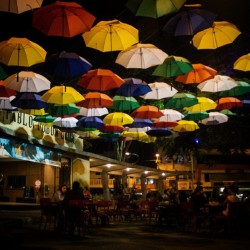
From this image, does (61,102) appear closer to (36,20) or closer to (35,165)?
(36,20)

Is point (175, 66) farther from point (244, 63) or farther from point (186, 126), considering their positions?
point (186, 126)

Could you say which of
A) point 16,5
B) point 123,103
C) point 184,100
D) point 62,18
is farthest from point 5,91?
point 184,100

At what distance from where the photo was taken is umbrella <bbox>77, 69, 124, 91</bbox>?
11.3 m

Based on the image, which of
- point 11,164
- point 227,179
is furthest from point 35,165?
point 227,179

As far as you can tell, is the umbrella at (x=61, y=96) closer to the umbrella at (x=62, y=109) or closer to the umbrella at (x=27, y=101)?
the umbrella at (x=27, y=101)

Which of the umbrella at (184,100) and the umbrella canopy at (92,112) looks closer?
the umbrella at (184,100)

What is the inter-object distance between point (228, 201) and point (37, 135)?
9005 millimetres

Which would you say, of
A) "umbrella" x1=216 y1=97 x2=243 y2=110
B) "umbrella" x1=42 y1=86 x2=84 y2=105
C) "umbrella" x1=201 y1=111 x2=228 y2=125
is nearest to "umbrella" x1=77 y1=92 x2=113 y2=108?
"umbrella" x1=42 y1=86 x2=84 y2=105

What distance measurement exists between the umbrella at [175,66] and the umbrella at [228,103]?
3457mm

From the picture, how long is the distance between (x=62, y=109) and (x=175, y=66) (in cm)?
479

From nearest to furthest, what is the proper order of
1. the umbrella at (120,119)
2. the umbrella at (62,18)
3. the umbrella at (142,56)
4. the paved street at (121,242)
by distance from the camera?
the umbrella at (62,18) → the paved street at (121,242) → the umbrella at (142,56) → the umbrella at (120,119)

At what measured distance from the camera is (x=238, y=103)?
43.2 ft

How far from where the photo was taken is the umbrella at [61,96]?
12.2 meters

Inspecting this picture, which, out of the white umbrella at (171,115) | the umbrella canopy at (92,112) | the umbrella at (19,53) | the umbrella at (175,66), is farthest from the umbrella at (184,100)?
the umbrella at (19,53)
